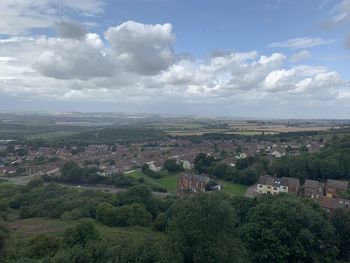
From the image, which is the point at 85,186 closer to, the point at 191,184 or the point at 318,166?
the point at 191,184

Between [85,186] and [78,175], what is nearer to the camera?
[85,186]

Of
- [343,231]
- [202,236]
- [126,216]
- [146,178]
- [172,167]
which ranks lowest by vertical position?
[146,178]

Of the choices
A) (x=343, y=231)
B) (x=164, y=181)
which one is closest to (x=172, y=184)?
(x=164, y=181)

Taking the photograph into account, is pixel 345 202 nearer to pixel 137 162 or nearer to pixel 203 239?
pixel 203 239

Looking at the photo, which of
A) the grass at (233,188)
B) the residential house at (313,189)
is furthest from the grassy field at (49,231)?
the residential house at (313,189)

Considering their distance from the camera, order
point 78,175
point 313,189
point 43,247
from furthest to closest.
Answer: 1. point 78,175
2. point 313,189
3. point 43,247

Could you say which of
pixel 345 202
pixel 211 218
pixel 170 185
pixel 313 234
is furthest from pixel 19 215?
pixel 345 202

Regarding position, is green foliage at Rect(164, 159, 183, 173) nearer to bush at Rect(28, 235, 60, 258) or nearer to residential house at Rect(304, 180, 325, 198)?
residential house at Rect(304, 180, 325, 198)
